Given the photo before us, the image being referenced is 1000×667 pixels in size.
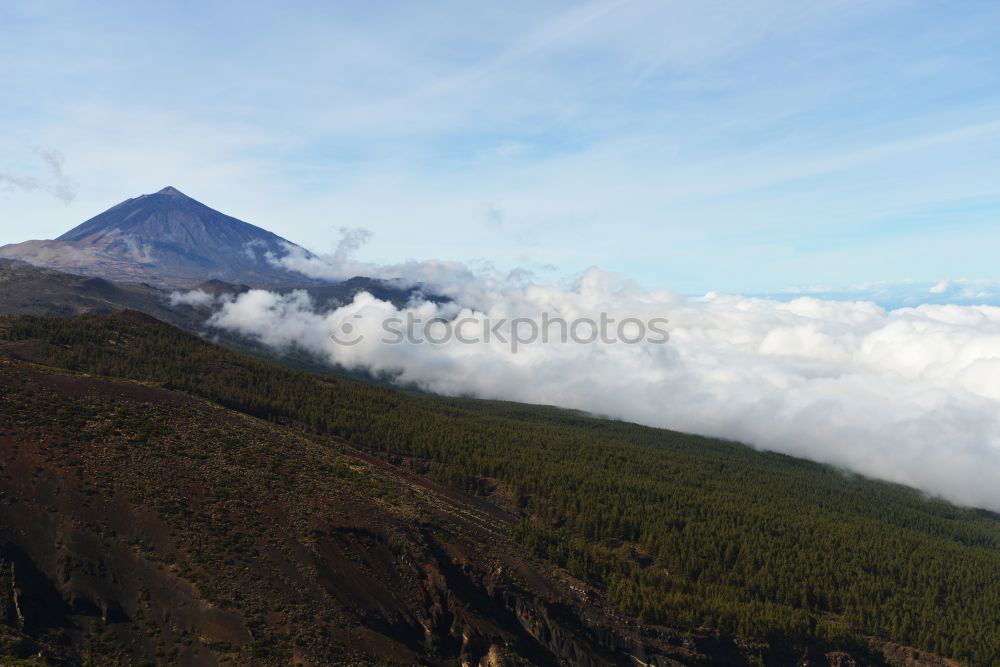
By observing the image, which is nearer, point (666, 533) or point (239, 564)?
point (239, 564)

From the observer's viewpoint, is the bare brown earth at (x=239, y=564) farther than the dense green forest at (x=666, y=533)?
No

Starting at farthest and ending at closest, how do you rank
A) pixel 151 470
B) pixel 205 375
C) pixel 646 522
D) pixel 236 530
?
→ 1. pixel 205 375
2. pixel 646 522
3. pixel 151 470
4. pixel 236 530

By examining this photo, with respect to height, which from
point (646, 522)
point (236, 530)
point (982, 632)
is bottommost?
point (982, 632)

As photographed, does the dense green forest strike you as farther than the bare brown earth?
Yes

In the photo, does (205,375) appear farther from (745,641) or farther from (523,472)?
(745,641)

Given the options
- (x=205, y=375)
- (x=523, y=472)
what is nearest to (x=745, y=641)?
(x=523, y=472)
